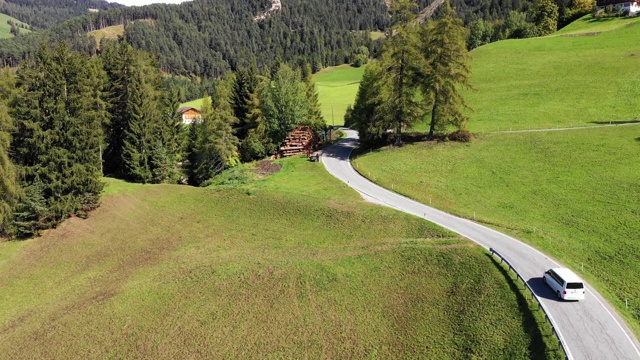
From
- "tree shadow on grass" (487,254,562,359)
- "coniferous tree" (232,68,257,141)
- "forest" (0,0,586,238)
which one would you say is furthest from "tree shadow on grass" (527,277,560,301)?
"coniferous tree" (232,68,257,141)

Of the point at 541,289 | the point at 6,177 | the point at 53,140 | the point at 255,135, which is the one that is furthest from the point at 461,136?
the point at 6,177

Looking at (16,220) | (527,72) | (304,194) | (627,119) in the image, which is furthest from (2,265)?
(527,72)

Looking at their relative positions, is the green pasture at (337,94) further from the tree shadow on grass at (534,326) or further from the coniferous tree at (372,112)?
the tree shadow on grass at (534,326)

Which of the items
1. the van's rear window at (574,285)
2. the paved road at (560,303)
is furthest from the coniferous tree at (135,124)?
the van's rear window at (574,285)

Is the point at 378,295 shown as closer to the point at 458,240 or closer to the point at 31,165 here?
the point at 458,240

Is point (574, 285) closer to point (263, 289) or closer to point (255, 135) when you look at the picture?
point (263, 289)
